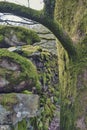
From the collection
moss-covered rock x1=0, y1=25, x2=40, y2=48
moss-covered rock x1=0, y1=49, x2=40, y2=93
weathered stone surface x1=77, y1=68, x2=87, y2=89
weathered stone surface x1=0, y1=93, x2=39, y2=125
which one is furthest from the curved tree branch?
moss-covered rock x1=0, y1=25, x2=40, y2=48

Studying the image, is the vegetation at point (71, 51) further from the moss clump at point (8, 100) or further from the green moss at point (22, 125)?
the moss clump at point (8, 100)

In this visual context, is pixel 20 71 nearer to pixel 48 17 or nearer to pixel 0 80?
pixel 0 80

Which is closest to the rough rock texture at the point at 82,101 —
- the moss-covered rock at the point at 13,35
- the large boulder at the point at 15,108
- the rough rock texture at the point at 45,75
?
the large boulder at the point at 15,108

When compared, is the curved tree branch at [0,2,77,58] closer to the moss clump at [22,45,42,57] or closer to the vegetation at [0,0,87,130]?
the vegetation at [0,0,87,130]

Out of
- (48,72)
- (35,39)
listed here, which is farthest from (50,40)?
(48,72)

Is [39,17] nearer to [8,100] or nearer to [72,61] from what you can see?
[72,61]

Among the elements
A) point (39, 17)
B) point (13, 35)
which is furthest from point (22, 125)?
point (13, 35)

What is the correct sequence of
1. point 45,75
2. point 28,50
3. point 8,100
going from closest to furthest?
point 8,100 → point 28,50 → point 45,75
